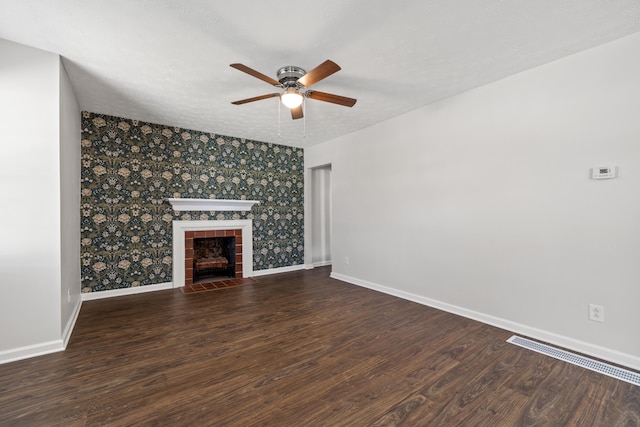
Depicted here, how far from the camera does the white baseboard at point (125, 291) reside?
12.2 feet

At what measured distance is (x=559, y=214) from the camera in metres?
2.45

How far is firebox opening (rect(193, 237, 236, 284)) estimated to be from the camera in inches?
190

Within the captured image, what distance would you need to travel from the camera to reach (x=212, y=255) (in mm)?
5098

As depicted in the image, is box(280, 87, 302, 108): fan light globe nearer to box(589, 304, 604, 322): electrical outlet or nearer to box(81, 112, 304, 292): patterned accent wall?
box(81, 112, 304, 292): patterned accent wall

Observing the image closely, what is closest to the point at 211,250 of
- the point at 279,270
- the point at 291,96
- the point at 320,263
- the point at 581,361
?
the point at 279,270

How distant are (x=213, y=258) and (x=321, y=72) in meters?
3.98

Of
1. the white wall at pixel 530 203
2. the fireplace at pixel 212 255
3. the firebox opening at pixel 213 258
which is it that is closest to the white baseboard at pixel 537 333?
the white wall at pixel 530 203

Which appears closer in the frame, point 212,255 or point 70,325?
point 70,325

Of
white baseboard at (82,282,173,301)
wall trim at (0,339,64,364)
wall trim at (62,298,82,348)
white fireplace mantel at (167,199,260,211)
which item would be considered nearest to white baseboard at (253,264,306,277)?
white fireplace mantel at (167,199,260,211)

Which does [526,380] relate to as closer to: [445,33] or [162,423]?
[162,423]

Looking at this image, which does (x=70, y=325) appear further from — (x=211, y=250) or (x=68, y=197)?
(x=211, y=250)

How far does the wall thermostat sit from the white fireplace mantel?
168 inches

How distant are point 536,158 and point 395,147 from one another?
1.69m

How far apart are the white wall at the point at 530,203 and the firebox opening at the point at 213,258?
2803 mm
